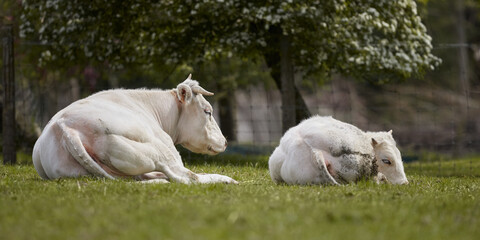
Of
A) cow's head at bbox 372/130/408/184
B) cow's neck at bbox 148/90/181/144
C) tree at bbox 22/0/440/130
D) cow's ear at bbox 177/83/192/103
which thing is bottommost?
cow's head at bbox 372/130/408/184

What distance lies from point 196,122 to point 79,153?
2158 millimetres

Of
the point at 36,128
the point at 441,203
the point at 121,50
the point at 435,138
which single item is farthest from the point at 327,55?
the point at 435,138

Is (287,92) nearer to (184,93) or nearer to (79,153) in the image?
(184,93)

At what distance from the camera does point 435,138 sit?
98.8 feet

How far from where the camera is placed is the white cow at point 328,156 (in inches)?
270

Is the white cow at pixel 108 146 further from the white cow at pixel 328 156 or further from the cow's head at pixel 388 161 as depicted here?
the cow's head at pixel 388 161

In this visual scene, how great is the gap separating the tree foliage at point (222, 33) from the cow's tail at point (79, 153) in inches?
265

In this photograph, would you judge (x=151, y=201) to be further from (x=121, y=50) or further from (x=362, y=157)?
(x=121, y=50)

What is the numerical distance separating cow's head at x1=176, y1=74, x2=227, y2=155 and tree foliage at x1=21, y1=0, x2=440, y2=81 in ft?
15.9

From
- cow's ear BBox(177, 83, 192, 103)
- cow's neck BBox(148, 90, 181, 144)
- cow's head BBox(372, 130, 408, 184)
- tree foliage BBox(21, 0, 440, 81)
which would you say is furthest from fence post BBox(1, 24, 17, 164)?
cow's head BBox(372, 130, 408, 184)

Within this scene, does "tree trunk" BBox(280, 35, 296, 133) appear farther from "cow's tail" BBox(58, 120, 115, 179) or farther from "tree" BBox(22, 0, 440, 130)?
"cow's tail" BBox(58, 120, 115, 179)

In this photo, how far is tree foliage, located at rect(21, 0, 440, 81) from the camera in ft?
44.4

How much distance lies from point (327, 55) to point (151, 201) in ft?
32.2

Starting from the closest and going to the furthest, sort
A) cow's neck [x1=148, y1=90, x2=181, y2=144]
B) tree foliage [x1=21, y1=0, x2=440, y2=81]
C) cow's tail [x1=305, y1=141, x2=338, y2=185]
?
cow's tail [x1=305, y1=141, x2=338, y2=185] < cow's neck [x1=148, y1=90, x2=181, y2=144] < tree foliage [x1=21, y1=0, x2=440, y2=81]
